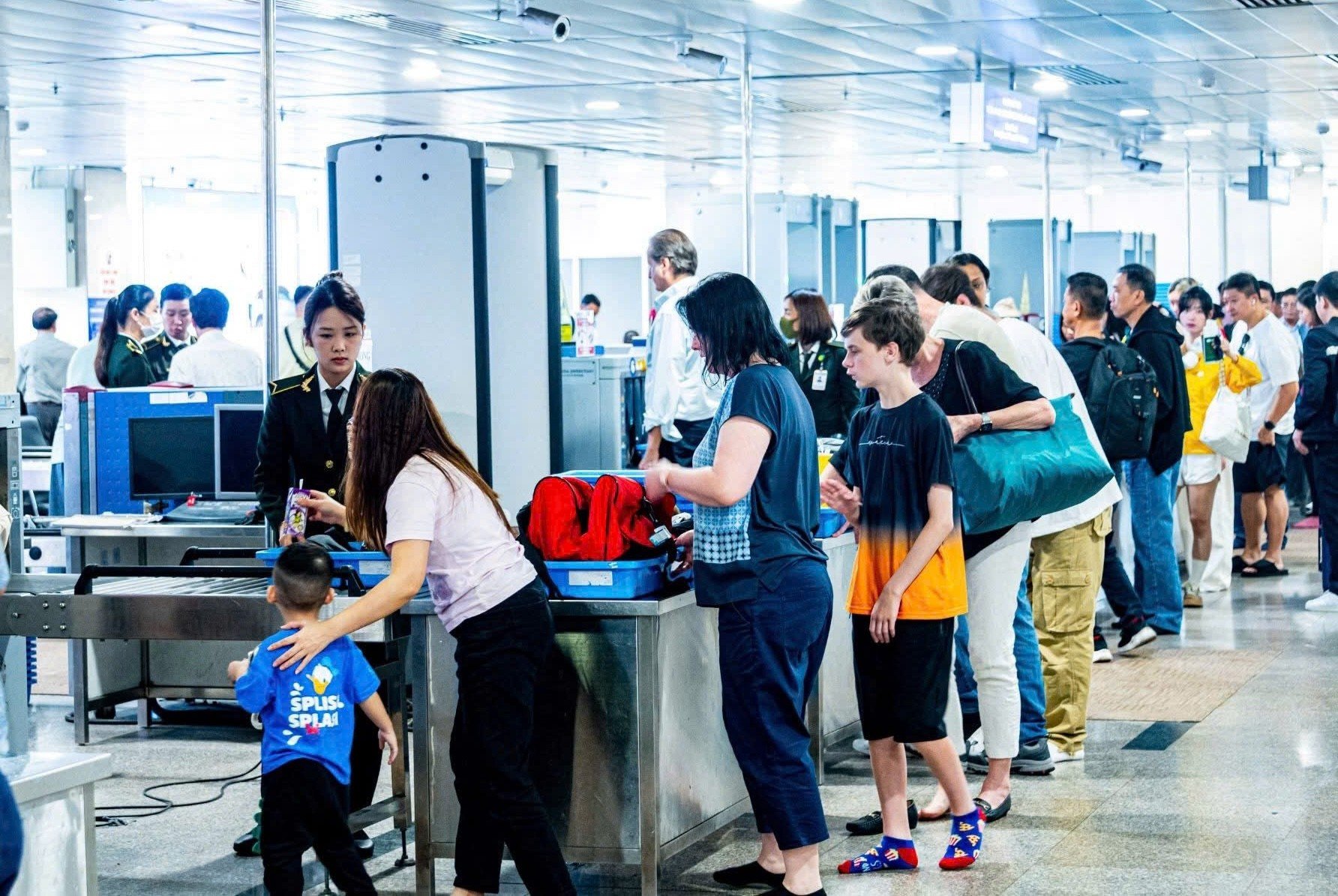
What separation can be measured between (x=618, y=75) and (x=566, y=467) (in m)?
4.57

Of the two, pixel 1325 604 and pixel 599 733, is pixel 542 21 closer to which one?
pixel 1325 604

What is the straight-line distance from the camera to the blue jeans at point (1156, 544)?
7.65 m

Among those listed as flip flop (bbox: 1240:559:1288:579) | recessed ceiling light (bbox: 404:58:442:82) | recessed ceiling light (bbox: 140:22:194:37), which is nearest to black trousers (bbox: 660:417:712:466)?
flip flop (bbox: 1240:559:1288:579)

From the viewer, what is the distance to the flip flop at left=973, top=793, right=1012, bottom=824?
→ 4695 mm

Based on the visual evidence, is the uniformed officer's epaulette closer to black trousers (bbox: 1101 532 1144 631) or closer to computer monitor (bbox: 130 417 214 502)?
computer monitor (bbox: 130 417 214 502)

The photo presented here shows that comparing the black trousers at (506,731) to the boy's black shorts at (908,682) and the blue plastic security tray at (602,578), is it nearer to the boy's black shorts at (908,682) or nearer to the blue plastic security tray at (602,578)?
the blue plastic security tray at (602,578)

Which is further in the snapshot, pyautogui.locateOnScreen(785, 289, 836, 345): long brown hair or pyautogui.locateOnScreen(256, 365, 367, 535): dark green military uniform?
pyautogui.locateOnScreen(785, 289, 836, 345): long brown hair

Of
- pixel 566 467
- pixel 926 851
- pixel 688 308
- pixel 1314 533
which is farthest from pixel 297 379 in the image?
pixel 1314 533

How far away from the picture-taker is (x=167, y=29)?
10367 mm

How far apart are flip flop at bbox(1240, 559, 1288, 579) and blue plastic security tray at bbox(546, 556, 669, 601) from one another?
694 centimetres

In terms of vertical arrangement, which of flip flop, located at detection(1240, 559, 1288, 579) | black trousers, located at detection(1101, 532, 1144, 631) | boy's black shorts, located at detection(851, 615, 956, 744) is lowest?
flip flop, located at detection(1240, 559, 1288, 579)

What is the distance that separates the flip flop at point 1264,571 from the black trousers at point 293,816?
7564mm

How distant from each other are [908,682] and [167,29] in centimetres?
792

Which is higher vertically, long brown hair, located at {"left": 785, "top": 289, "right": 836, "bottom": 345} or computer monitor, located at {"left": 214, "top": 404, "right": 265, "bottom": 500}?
long brown hair, located at {"left": 785, "top": 289, "right": 836, "bottom": 345}
